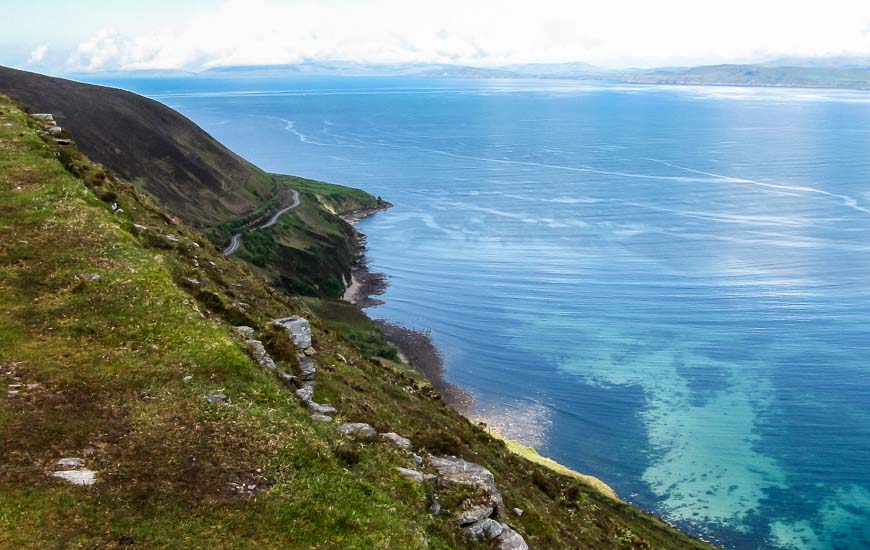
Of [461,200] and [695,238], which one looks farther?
[461,200]

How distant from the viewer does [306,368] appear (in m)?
29.0

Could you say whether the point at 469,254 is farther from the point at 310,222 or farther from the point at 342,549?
the point at 342,549

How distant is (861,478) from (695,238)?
84.6 m

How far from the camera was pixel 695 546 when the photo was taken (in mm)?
49875

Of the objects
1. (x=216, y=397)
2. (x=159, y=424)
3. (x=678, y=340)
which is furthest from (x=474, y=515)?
(x=678, y=340)

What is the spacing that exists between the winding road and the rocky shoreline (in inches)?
707

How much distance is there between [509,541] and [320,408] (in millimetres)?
8361

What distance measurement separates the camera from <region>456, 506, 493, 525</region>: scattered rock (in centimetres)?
2127

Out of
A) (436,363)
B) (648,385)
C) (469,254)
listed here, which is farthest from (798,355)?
(469,254)

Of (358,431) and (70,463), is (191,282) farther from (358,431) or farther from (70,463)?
(70,463)

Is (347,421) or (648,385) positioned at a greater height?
(347,421)

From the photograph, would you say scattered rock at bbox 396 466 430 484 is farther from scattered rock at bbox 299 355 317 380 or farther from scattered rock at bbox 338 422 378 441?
scattered rock at bbox 299 355 317 380

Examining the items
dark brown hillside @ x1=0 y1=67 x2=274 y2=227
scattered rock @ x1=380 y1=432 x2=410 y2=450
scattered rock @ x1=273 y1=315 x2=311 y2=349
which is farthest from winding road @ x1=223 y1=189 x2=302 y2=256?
scattered rock @ x1=380 y1=432 x2=410 y2=450

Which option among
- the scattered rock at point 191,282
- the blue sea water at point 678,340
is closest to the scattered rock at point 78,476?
the scattered rock at point 191,282
